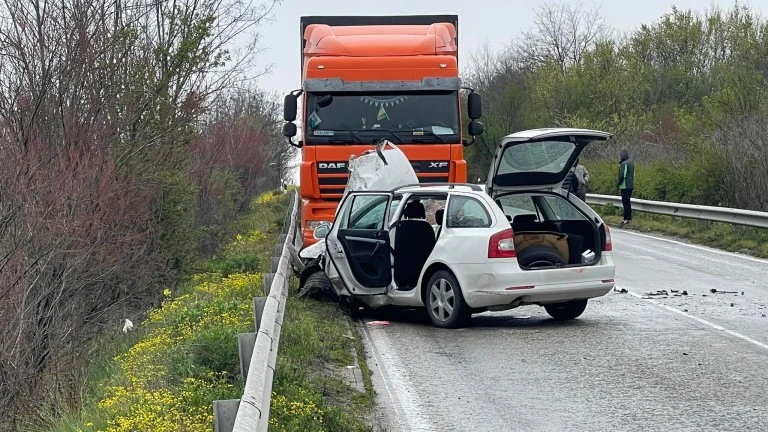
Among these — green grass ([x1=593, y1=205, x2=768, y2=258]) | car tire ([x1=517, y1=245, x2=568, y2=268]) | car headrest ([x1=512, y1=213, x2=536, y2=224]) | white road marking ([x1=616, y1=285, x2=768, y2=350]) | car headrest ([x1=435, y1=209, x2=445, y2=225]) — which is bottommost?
green grass ([x1=593, y1=205, x2=768, y2=258])

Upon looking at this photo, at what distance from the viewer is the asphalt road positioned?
7.88 meters

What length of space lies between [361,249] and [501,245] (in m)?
1.80

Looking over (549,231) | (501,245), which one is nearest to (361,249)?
(501,245)

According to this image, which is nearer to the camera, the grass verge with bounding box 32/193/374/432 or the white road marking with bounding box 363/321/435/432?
the grass verge with bounding box 32/193/374/432

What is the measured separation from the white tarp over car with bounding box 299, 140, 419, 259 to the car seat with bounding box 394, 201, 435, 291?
1824 millimetres

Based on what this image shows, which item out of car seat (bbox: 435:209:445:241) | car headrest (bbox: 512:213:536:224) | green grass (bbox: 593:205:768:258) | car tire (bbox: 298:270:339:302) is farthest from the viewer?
green grass (bbox: 593:205:768:258)

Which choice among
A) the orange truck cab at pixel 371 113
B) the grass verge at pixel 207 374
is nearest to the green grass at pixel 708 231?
the orange truck cab at pixel 371 113

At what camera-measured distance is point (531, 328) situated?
40.5 feet

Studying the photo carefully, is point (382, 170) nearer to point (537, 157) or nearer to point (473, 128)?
point (537, 157)

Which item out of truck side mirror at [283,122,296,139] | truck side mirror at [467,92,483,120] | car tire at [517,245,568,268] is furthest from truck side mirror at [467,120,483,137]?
car tire at [517,245,568,268]

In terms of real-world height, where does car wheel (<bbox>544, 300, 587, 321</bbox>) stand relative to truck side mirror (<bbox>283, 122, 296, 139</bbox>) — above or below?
below

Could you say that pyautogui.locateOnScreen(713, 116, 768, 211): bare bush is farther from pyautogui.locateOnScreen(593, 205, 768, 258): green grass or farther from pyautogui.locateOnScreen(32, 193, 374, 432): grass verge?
pyautogui.locateOnScreen(32, 193, 374, 432): grass verge

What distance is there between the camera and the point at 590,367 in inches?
385

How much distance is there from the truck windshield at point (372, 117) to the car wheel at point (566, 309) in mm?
3916
